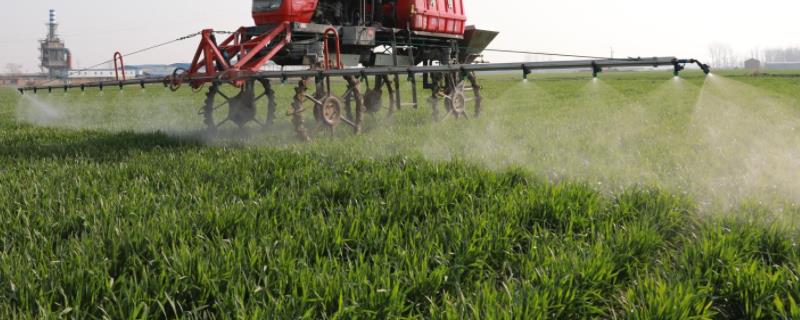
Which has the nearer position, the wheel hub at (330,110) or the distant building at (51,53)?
the wheel hub at (330,110)

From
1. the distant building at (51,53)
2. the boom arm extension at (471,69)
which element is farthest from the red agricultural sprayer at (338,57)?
the distant building at (51,53)

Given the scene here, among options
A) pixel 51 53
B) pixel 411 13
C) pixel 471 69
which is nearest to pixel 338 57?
pixel 411 13

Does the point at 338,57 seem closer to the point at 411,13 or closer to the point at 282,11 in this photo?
the point at 282,11

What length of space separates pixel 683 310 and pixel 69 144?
805 centimetres

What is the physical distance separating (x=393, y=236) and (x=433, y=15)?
882 cm

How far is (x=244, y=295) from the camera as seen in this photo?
255 centimetres

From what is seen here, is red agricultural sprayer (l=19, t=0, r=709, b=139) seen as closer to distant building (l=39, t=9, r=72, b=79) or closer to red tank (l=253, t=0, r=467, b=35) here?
red tank (l=253, t=0, r=467, b=35)

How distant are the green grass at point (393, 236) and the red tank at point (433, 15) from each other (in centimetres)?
474

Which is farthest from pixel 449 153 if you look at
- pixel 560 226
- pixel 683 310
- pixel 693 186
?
pixel 683 310

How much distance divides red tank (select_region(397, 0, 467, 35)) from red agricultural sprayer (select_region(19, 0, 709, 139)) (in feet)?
0.06

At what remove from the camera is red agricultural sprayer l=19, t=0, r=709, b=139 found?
26.8ft

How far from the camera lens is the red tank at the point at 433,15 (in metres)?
10.8

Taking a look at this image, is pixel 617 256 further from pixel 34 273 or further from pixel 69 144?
pixel 69 144

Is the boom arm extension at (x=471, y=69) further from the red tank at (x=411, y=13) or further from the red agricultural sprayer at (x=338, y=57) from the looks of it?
the red tank at (x=411, y=13)
